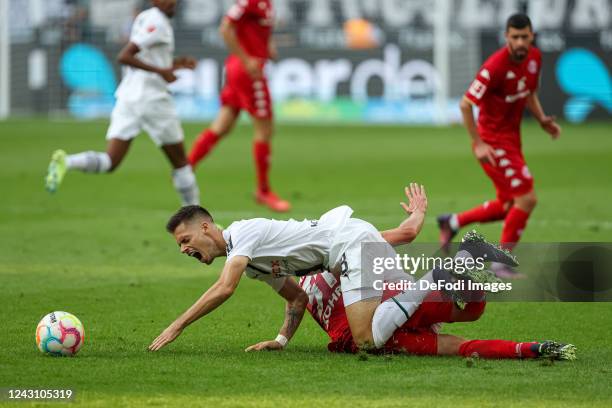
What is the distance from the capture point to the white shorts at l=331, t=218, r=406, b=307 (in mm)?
6328

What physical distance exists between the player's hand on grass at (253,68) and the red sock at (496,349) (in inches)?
305

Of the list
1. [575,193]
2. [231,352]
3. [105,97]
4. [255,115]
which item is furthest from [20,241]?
[105,97]

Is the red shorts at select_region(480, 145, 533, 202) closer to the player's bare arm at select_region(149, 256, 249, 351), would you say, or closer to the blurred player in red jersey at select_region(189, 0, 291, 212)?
the player's bare arm at select_region(149, 256, 249, 351)

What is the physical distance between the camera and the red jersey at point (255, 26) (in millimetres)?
14017

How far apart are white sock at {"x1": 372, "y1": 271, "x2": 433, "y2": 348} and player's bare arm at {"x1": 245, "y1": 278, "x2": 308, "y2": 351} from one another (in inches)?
20.6

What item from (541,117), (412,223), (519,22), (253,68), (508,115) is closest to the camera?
(412,223)

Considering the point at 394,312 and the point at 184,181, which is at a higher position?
the point at 394,312

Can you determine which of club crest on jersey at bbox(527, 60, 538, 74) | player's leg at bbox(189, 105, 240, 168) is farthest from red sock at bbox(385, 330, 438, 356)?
player's leg at bbox(189, 105, 240, 168)

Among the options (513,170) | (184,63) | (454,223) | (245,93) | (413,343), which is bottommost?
(454,223)

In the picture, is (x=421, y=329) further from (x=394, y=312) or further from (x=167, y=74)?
(x=167, y=74)

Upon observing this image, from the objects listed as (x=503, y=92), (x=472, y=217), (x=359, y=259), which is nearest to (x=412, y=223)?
(x=359, y=259)

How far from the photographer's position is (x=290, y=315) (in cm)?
660

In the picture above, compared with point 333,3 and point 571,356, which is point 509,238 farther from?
point 333,3

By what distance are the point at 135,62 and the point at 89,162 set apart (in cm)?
104
